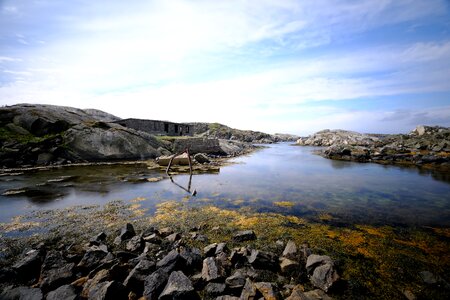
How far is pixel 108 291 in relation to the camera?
4.50m

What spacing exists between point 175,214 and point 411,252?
8.87 meters

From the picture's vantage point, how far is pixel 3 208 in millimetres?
10672

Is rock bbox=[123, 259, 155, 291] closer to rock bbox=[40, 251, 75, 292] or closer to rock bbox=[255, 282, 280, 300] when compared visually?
rock bbox=[40, 251, 75, 292]

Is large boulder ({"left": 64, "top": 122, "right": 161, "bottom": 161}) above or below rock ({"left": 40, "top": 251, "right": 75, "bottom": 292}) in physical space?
above

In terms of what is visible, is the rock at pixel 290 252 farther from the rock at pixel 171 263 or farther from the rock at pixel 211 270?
the rock at pixel 171 263

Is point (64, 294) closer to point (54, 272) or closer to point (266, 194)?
point (54, 272)

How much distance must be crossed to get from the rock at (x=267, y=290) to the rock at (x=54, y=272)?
15.3 feet

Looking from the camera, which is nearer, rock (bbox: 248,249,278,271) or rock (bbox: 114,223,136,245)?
rock (bbox: 248,249,278,271)

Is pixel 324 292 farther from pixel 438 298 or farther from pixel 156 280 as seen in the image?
pixel 156 280

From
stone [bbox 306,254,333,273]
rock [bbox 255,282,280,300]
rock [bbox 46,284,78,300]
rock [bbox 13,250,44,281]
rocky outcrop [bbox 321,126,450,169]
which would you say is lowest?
rock [bbox 13,250,44,281]

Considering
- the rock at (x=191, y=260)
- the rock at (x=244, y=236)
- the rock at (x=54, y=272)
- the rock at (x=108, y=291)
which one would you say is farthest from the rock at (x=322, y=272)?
the rock at (x=54, y=272)

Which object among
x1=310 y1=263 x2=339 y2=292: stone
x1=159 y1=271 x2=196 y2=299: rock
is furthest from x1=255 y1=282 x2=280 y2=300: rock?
x1=159 y1=271 x2=196 y2=299: rock

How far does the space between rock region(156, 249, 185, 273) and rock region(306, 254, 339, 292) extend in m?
3.36

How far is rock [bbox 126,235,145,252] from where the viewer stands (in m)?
6.68
